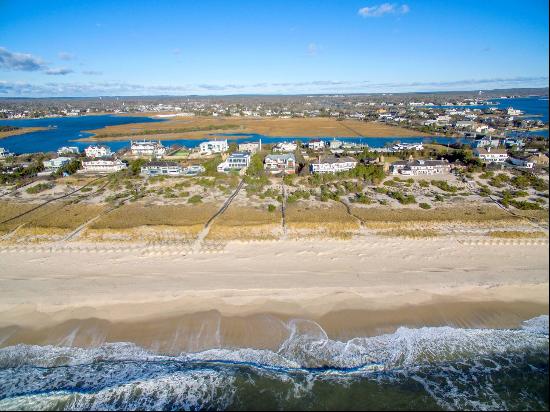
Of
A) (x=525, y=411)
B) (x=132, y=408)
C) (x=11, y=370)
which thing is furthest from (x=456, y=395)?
(x=11, y=370)

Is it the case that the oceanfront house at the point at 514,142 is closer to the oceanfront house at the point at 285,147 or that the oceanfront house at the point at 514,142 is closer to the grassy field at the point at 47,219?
the oceanfront house at the point at 285,147

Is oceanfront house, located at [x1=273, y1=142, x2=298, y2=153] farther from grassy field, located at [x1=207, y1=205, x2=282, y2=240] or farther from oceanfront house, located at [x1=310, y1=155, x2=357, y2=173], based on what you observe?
grassy field, located at [x1=207, y1=205, x2=282, y2=240]

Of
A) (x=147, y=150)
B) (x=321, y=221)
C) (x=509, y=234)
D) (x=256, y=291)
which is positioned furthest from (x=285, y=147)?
(x=256, y=291)

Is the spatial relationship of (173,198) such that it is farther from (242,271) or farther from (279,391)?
(279,391)

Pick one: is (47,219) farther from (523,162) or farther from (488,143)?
(488,143)

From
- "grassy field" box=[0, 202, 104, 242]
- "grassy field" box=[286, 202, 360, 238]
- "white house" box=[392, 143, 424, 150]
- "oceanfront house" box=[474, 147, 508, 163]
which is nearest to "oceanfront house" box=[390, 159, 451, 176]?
"oceanfront house" box=[474, 147, 508, 163]

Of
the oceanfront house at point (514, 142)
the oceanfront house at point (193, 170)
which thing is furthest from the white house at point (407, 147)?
the oceanfront house at point (193, 170)
